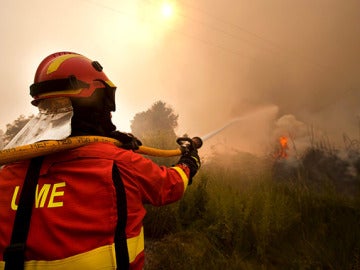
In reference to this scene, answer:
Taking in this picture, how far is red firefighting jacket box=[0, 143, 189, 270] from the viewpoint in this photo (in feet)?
4.22

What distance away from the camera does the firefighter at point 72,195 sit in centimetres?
129

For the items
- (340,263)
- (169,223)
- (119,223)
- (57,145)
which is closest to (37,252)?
(119,223)

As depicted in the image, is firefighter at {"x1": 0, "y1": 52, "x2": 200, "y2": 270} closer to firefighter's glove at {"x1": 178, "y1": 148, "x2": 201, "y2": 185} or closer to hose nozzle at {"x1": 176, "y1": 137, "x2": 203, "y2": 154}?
firefighter's glove at {"x1": 178, "y1": 148, "x2": 201, "y2": 185}

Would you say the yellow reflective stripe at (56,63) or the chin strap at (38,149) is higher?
the yellow reflective stripe at (56,63)

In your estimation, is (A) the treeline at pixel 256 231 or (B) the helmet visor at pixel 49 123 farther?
(A) the treeline at pixel 256 231

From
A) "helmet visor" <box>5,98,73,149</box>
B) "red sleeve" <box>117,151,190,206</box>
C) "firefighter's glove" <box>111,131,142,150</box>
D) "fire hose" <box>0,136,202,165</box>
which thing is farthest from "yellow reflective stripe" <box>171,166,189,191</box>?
"helmet visor" <box>5,98,73,149</box>

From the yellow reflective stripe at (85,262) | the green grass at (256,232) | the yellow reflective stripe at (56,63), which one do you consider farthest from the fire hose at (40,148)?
the green grass at (256,232)

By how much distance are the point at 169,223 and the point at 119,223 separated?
10.6ft

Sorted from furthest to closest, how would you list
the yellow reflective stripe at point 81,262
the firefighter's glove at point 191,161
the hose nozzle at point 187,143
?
the hose nozzle at point 187,143
the firefighter's glove at point 191,161
the yellow reflective stripe at point 81,262

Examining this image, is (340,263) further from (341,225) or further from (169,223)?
(169,223)

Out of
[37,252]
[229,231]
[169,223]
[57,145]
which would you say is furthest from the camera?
[169,223]

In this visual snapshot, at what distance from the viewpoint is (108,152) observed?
1534mm

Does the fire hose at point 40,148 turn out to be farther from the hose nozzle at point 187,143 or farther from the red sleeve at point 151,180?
the hose nozzle at point 187,143

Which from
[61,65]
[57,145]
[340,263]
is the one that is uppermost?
[61,65]
